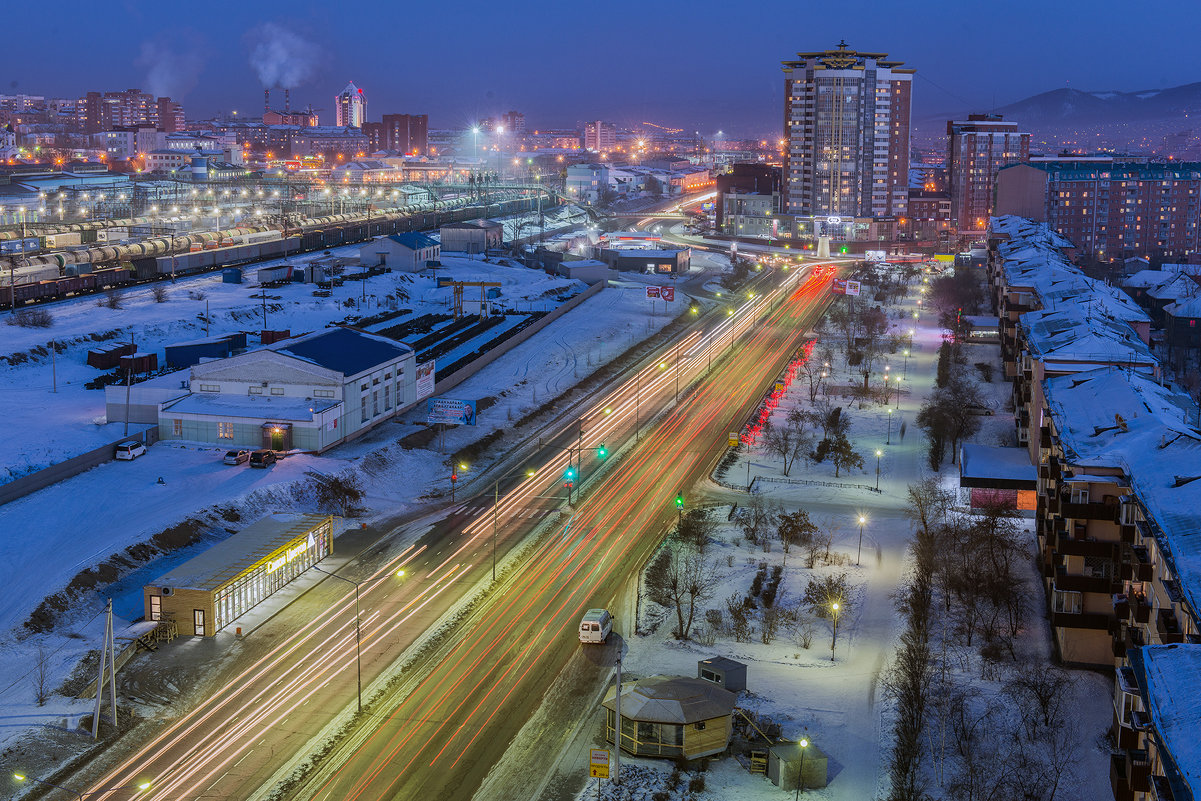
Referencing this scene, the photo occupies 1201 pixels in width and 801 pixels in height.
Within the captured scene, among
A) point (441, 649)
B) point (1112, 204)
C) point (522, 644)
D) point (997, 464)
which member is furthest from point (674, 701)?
point (1112, 204)

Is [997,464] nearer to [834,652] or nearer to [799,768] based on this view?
[834,652]

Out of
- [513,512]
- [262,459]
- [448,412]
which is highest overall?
[448,412]

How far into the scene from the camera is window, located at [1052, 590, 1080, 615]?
101ft

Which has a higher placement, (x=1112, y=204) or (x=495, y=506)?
(x=1112, y=204)

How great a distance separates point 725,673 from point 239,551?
14920mm

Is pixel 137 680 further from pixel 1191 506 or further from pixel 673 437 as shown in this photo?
pixel 673 437

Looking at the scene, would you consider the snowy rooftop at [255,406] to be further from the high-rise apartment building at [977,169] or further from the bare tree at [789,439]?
the high-rise apartment building at [977,169]

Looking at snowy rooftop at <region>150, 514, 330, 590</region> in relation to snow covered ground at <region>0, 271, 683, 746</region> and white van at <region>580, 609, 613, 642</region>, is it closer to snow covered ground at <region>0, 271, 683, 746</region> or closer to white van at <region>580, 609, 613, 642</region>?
snow covered ground at <region>0, 271, 683, 746</region>

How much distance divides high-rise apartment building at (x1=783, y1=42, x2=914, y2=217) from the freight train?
42697 mm

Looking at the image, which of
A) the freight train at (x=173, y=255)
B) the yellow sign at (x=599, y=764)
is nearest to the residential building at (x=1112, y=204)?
the freight train at (x=173, y=255)

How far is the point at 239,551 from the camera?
116 feet

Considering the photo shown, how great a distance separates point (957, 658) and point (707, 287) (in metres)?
74.3

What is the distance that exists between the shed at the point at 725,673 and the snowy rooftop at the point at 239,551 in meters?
13.1

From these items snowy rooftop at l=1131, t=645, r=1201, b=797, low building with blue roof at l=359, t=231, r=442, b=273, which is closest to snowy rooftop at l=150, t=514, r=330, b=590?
snowy rooftop at l=1131, t=645, r=1201, b=797
